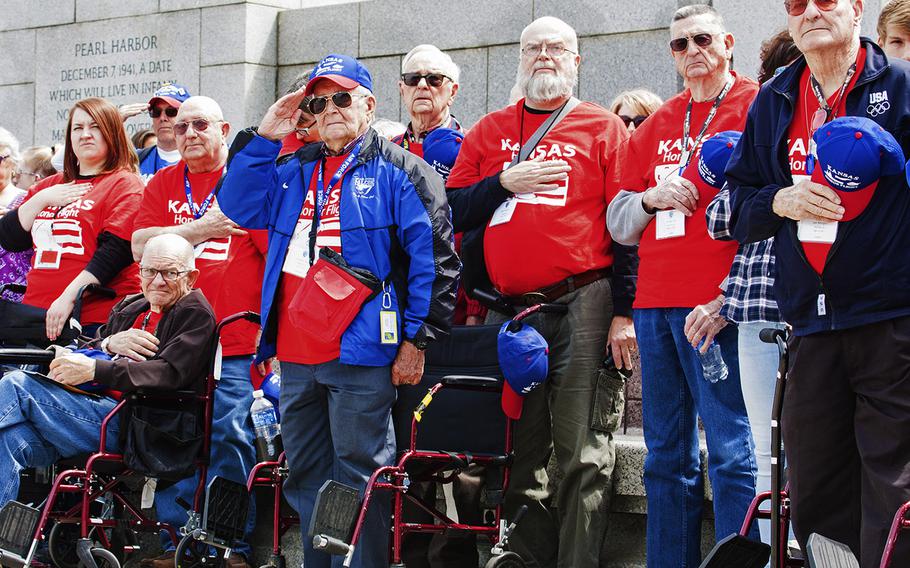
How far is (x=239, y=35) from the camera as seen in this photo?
11.6 metres

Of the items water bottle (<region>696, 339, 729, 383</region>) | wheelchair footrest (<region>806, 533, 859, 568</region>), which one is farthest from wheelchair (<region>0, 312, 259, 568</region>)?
wheelchair footrest (<region>806, 533, 859, 568</region>)

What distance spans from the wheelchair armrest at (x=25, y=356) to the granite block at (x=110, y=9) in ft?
20.6

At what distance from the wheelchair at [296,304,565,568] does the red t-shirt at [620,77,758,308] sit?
0.64 m

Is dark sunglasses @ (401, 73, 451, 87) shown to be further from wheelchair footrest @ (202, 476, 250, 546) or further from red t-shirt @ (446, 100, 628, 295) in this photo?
wheelchair footrest @ (202, 476, 250, 546)

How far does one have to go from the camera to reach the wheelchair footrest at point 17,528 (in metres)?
6.08

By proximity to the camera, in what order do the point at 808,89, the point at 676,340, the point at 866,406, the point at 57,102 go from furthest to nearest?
the point at 57,102
the point at 676,340
the point at 808,89
the point at 866,406

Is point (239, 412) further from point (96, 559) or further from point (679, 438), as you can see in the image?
point (679, 438)

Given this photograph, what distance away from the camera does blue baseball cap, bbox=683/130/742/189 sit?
4.93 m

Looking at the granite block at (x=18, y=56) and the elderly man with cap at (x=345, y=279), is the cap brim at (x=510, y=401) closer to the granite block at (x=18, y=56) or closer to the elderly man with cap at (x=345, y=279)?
the elderly man with cap at (x=345, y=279)

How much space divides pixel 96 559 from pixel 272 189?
6.16 ft

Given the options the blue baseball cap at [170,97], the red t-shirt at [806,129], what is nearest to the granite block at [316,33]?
the blue baseball cap at [170,97]

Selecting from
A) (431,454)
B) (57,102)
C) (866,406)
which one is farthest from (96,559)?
(57,102)

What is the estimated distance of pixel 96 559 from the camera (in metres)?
6.26

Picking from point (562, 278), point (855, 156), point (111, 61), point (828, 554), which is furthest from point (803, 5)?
point (111, 61)
